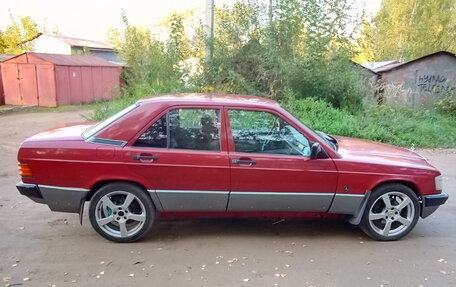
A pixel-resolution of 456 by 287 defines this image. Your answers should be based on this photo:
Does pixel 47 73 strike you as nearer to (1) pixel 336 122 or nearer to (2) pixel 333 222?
(1) pixel 336 122

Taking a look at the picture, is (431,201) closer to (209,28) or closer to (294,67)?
(294,67)

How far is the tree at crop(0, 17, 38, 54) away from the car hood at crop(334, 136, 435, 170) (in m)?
32.1

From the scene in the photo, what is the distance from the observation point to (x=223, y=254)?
3969 mm

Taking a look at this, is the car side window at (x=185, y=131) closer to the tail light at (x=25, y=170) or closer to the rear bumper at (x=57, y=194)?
the rear bumper at (x=57, y=194)

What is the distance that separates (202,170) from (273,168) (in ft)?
2.44

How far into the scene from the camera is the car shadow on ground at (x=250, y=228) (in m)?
4.46

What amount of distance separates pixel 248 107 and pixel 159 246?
1.78 metres

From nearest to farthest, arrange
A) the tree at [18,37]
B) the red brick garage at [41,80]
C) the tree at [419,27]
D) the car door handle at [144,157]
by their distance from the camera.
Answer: the car door handle at [144,157] < the red brick garage at [41,80] < the tree at [419,27] < the tree at [18,37]

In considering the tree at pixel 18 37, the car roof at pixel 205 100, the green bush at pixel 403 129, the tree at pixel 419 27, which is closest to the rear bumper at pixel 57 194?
the car roof at pixel 205 100

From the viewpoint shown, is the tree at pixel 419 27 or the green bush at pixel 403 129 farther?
the tree at pixel 419 27

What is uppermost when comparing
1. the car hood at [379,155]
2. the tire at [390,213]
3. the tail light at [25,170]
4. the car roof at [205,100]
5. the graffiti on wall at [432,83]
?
the graffiti on wall at [432,83]

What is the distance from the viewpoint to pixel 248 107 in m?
4.22

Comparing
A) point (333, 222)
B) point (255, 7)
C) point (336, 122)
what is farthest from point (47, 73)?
point (333, 222)

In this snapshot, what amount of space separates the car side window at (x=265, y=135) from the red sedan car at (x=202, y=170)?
1cm
